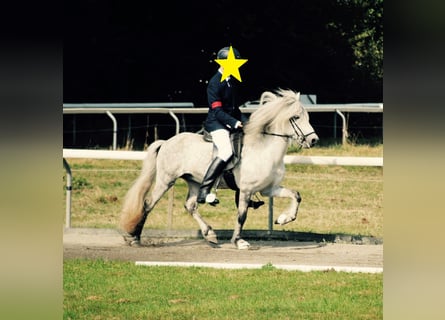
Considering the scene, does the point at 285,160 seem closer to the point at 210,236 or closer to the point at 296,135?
the point at 296,135

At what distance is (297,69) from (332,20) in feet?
11.4

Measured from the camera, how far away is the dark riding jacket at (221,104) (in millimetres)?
9797

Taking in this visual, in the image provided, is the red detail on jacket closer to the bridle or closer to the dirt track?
the bridle

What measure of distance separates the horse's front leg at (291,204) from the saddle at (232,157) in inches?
17.0

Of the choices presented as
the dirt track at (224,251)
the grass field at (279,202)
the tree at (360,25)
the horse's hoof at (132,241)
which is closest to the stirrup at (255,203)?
the dirt track at (224,251)

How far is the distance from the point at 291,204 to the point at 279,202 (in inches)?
213

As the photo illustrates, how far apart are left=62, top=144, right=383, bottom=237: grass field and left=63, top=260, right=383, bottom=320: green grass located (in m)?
3.77

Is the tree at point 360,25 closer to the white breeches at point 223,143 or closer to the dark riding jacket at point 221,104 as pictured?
the dark riding jacket at point 221,104

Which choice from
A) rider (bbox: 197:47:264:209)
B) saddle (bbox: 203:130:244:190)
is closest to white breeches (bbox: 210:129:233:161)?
rider (bbox: 197:47:264:209)

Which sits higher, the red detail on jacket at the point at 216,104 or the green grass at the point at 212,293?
the red detail on jacket at the point at 216,104

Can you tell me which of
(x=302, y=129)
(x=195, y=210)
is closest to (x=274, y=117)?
(x=302, y=129)
